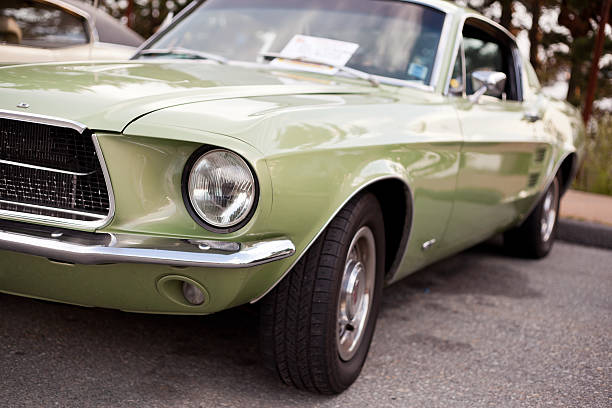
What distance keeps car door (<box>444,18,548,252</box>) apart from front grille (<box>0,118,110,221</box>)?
1.62 m

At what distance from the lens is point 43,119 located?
2111mm

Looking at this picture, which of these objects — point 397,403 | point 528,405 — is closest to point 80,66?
point 397,403

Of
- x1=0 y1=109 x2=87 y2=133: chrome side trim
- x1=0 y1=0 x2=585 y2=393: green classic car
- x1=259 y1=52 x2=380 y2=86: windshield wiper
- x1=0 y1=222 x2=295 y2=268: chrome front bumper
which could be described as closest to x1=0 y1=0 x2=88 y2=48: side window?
x1=0 y1=0 x2=585 y2=393: green classic car

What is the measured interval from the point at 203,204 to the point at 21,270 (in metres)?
0.57

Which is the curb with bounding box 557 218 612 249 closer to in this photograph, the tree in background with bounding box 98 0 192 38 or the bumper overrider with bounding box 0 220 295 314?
the bumper overrider with bounding box 0 220 295 314

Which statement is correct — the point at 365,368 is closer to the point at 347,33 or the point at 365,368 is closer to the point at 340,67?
the point at 340,67

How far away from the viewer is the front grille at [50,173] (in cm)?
216

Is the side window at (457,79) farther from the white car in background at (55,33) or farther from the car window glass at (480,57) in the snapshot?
the white car in background at (55,33)

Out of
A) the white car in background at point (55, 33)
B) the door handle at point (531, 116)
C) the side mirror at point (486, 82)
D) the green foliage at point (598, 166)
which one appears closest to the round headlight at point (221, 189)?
the side mirror at point (486, 82)

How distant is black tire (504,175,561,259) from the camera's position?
489 centimetres

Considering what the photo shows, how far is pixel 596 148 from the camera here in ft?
26.9

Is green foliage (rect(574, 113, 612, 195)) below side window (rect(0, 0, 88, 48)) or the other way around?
below

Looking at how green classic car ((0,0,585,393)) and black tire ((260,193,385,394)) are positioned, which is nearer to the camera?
green classic car ((0,0,585,393))

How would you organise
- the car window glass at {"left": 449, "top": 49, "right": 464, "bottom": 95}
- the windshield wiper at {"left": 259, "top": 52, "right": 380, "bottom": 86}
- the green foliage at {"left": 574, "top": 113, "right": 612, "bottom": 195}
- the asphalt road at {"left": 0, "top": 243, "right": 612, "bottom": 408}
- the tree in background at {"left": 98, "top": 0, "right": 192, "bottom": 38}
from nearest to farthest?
the asphalt road at {"left": 0, "top": 243, "right": 612, "bottom": 408}
the windshield wiper at {"left": 259, "top": 52, "right": 380, "bottom": 86}
the car window glass at {"left": 449, "top": 49, "right": 464, "bottom": 95}
the green foliage at {"left": 574, "top": 113, "right": 612, "bottom": 195}
the tree in background at {"left": 98, "top": 0, "right": 192, "bottom": 38}
